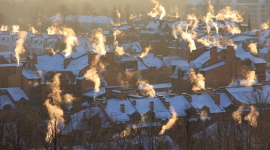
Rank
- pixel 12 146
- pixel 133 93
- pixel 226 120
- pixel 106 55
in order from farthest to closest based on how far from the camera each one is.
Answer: pixel 106 55
pixel 133 93
pixel 226 120
pixel 12 146

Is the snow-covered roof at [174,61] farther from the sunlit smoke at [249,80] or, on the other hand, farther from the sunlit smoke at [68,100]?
the sunlit smoke at [68,100]

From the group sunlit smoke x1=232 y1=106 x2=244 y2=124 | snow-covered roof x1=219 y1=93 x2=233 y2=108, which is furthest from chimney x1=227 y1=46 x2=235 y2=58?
sunlit smoke x1=232 y1=106 x2=244 y2=124

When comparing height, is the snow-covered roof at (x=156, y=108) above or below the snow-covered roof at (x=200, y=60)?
below

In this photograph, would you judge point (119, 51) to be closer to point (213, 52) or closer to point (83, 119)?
point (213, 52)

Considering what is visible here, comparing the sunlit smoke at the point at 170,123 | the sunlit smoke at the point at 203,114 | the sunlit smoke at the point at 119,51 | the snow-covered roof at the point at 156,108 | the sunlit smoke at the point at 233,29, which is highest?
the sunlit smoke at the point at 233,29

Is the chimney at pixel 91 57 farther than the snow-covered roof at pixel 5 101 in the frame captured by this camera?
Yes

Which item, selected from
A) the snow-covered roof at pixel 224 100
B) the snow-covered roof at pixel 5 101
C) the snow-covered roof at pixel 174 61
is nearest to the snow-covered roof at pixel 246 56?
the snow-covered roof at pixel 174 61

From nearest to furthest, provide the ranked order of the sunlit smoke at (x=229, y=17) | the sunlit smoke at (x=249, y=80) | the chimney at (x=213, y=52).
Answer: the sunlit smoke at (x=249, y=80), the chimney at (x=213, y=52), the sunlit smoke at (x=229, y=17)

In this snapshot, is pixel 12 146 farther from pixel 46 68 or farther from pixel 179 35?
pixel 179 35

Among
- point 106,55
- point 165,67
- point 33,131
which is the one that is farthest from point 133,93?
point 165,67
